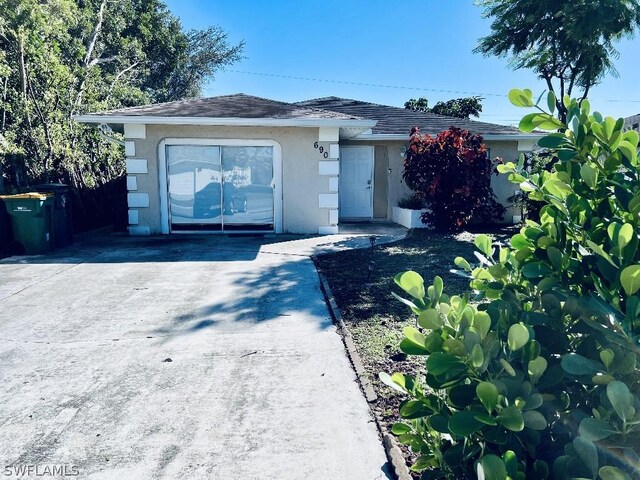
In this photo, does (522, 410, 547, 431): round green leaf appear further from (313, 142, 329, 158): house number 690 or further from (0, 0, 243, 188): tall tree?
(0, 0, 243, 188): tall tree

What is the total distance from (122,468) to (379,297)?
12.6 ft

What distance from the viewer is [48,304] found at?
5574 mm

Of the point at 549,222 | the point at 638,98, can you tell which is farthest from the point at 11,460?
the point at 638,98

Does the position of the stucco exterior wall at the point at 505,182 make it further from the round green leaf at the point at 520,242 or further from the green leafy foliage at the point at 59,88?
the round green leaf at the point at 520,242

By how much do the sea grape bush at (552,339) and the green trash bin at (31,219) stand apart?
884 centimetres

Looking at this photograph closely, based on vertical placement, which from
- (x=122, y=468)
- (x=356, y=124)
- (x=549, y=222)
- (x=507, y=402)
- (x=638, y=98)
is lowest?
(x=122, y=468)

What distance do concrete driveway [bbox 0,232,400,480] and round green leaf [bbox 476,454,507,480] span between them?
5.01ft

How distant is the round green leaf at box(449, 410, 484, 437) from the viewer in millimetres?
1141

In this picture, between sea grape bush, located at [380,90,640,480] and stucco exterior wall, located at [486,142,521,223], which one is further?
stucco exterior wall, located at [486,142,521,223]

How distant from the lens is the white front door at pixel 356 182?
1409cm

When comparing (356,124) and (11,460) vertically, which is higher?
(356,124)

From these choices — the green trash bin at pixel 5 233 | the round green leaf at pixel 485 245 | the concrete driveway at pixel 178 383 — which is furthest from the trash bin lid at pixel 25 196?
the round green leaf at pixel 485 245

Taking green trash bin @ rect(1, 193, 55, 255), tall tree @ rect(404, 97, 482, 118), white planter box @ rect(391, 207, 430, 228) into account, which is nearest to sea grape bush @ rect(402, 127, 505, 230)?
white planter box @ rect(391, 207, 430, 228)

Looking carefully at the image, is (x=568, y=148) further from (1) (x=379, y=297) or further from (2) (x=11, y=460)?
(1) (x=379, y=297)
